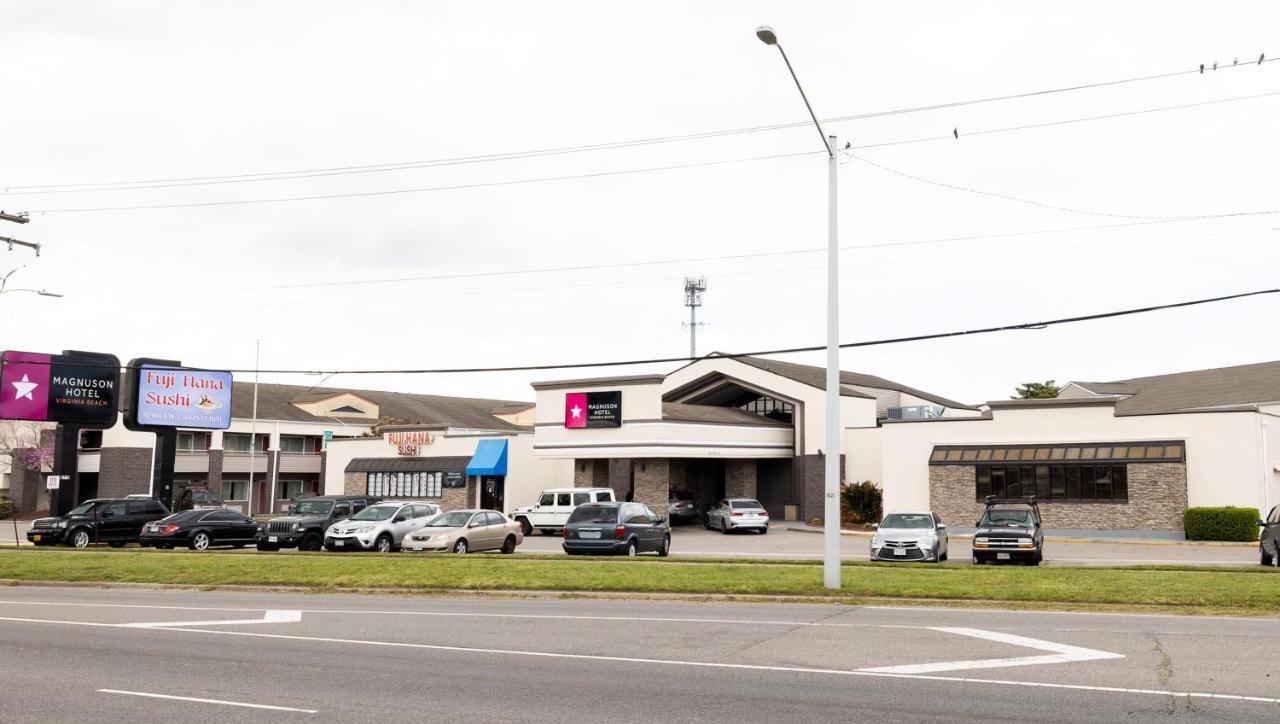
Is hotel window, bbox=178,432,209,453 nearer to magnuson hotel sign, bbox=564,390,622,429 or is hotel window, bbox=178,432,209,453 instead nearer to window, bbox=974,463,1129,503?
magnuson hotel sign, bbox=564,390,622,429

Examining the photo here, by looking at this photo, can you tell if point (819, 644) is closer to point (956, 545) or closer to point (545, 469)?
point (956, 545)

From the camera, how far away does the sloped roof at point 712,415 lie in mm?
47125

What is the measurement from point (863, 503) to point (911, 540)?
64.5 feet

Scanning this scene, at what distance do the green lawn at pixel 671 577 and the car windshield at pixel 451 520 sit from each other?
3.06 metres

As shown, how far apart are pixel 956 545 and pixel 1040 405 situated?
295 inches

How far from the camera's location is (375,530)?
2995cm

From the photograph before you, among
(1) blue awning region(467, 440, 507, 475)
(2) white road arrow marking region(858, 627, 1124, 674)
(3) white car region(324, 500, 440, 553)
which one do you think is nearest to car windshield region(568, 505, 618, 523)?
(3) white car region(324, 500, 440, 553)

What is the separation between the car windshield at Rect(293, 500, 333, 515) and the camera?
33.8m

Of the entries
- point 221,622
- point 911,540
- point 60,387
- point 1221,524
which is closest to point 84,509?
point 60,387

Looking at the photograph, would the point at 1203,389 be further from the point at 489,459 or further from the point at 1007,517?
the point at 489,459

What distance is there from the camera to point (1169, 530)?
119 feet

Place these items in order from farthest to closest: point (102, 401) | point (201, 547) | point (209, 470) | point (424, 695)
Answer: point (209, 470), point (102, 401), point (201, 547), point (424, 695)

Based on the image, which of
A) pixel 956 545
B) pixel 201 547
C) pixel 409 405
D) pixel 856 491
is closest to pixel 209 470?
pixel 409 405

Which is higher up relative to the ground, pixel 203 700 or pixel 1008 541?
pixel 1008 541
